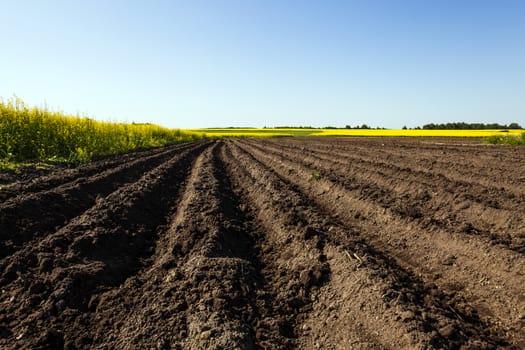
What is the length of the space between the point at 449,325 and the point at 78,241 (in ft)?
12.9

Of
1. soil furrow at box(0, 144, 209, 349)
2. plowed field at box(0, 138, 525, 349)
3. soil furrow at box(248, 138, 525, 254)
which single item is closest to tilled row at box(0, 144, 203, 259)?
plowed field at box(0, 138, 525, 349)

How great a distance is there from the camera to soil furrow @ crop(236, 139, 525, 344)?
10.4 ft

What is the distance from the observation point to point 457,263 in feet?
13.4

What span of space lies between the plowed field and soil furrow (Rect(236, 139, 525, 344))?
16mm

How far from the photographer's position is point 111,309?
2.92 meters

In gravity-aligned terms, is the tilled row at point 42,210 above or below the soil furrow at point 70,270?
above

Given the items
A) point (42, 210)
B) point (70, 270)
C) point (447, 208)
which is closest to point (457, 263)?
point (447, 208)

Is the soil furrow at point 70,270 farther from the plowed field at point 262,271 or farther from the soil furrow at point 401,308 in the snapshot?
the soil furrow at point 401,308

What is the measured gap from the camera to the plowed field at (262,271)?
2.66 m

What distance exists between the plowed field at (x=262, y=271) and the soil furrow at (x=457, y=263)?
0.02 metres

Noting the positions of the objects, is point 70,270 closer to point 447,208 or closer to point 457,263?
point 457,263

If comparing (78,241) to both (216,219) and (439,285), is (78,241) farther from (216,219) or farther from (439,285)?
(439,285)

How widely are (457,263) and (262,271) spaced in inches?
90.3

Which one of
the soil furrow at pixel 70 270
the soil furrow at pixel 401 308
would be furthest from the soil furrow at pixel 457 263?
the soil furrow at pixel 70 270
